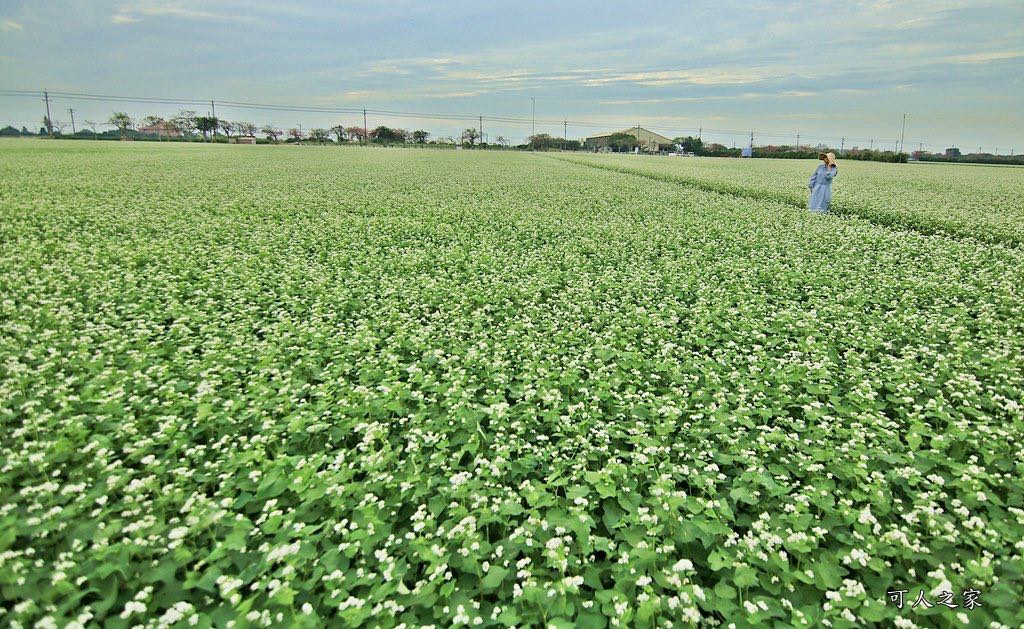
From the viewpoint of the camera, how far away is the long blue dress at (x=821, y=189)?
62.7ft

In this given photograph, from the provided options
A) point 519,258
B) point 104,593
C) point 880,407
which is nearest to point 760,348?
point 880,407

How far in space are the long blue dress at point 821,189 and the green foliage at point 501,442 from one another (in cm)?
927

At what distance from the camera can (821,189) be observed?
19.4 metres

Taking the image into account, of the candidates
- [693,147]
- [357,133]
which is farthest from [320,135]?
[693,147]

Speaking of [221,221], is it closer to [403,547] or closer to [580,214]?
[580,214]

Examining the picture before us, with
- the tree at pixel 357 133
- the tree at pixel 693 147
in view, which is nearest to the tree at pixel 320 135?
the tree at pixel 357 133

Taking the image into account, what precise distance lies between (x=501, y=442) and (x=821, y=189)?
20.0 meters

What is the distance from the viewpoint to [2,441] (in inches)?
177

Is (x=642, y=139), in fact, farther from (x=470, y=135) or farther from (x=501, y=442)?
(x=501, y=442)

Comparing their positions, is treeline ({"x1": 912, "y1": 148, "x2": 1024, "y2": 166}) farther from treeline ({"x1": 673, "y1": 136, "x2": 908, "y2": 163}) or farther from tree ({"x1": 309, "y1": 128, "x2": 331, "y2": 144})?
tree ({"x1": 309, "y1": 128, "x2": 331, "y2": 144})

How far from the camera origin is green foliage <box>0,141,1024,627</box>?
314 centimetres

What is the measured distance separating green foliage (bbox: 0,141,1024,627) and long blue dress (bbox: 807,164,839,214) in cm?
927

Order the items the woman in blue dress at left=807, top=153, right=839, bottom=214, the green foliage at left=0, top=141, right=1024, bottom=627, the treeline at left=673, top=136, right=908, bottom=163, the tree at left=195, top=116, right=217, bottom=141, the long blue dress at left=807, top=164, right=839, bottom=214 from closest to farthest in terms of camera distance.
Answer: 1. the green foliage at left=0, top=141, right=1024, bottom=627
2. the woman in blue dress at left=807, top=153, right=839, bottom=214
3. the long blue dress at left=807, top=164, right=839, bottom=214
4. the treeline at left=673, top=136, right=908, bottom=163
5. the tree at left=195, top=116, right=217, bottom=141

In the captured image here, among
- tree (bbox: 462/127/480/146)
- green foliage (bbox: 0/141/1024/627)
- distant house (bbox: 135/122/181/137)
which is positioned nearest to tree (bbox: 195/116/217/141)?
distant house (bbox: 135/122/181/137)
